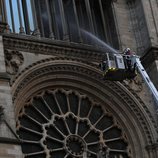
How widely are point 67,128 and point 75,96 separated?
4.53 feet

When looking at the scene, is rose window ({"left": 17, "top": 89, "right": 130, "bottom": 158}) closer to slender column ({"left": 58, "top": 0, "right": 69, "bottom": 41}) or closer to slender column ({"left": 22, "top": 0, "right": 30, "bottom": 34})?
slender column ({"left": 58, "top": 0, "right": 69, "bottom": 41})

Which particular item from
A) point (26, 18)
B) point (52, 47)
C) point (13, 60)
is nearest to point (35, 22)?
point (26, 18)

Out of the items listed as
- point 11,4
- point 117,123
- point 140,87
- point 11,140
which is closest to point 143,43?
point 140,87

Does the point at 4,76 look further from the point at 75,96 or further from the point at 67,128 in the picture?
the point at 75,96

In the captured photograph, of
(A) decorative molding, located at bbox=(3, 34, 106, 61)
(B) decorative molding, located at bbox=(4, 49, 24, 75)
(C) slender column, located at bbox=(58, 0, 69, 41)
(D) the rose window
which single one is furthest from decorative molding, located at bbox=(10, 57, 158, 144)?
Result: (C) slender column, located at bbox=(58, 0, 69, 41)

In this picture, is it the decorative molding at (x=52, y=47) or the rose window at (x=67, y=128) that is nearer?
the rose window at (x=67, y=128)

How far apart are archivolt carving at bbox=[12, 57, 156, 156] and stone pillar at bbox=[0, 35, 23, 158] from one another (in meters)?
1.82

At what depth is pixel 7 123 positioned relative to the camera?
16609 mm

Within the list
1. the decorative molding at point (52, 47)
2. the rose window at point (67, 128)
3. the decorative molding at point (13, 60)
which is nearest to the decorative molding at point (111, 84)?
the decorative molding at point (52, 47)

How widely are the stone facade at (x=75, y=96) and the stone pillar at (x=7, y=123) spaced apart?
859 millimetres

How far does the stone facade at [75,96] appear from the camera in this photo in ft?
62.4

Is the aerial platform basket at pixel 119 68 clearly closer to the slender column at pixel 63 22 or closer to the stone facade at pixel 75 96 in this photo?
the stone facade at pixel 75 96

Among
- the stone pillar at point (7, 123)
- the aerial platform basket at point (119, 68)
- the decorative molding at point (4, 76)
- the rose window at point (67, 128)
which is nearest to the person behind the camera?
the stone pillar at point (7, 123)

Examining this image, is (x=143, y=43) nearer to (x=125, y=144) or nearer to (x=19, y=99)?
(x=125, y=144)
